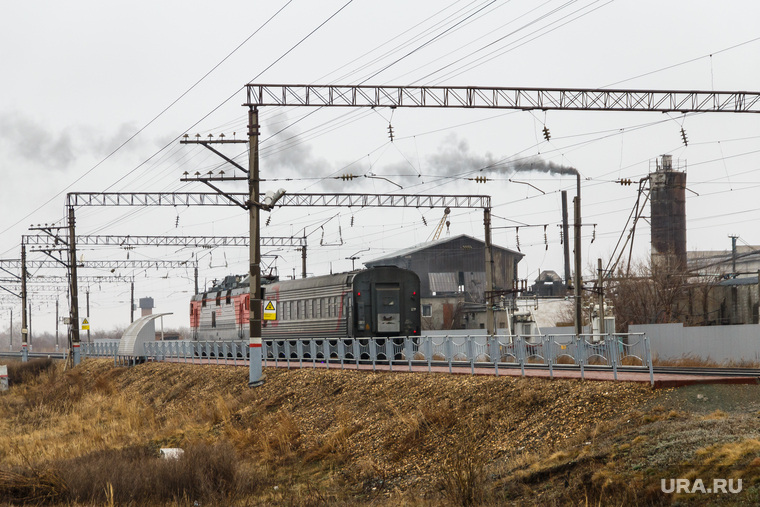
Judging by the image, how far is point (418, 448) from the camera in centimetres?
1658

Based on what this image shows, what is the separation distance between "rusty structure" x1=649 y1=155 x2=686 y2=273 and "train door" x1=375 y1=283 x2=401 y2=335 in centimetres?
3862

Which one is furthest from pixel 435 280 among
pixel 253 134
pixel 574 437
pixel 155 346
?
pixel 574 437

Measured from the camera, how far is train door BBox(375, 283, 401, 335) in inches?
1296

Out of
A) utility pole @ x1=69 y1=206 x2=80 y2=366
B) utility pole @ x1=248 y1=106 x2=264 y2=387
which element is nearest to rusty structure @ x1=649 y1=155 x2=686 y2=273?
utility pole @ x1=69 y1=206 x2=80 y2=366

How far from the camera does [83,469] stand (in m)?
16.7

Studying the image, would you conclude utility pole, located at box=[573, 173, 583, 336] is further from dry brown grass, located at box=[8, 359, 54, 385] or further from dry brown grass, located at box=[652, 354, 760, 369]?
dry brown grass, located at box=[8, 359, 54, 385]

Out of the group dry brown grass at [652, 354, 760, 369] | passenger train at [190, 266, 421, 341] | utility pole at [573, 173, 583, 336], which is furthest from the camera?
utility pole at [573, 173, 583, 336]

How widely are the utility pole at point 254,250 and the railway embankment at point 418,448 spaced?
1.14 metres

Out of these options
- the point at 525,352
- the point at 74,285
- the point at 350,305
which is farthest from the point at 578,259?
the point at 74,285

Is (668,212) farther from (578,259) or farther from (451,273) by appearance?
(578,259)

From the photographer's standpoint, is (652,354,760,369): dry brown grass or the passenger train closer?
(652,354,760,369): dry brown grass

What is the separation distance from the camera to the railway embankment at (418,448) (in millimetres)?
11617

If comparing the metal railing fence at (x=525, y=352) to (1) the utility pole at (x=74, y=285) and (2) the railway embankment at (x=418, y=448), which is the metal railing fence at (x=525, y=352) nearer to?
(2) the railway embankment at (x=418, y=448)

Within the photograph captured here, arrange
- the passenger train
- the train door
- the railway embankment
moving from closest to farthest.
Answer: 1. the railway embankment
2. the passenger train
3. the train door
